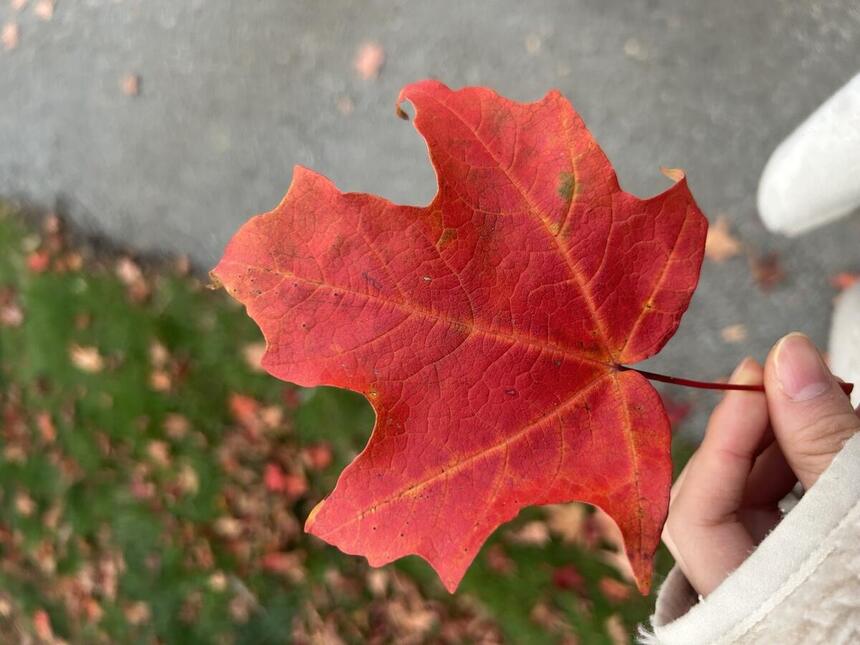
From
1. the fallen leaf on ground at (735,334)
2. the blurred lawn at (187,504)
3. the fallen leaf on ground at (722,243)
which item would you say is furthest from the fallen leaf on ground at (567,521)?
the fallen leaf on ground at (722,243)

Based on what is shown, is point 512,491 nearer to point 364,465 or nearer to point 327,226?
point 364,465

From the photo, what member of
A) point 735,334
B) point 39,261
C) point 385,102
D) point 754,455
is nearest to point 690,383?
point 754,455

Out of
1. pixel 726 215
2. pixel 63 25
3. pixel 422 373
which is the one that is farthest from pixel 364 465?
pixel 63 25

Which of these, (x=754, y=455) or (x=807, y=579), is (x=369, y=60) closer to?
(x=754, y=455)

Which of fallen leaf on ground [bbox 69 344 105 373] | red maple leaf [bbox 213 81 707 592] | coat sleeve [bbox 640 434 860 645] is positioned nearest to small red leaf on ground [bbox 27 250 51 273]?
fallen leaf on ground [bbox 69 344 105 373]

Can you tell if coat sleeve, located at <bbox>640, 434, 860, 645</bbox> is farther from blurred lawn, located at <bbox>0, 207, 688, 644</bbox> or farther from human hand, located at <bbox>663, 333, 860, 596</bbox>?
blurred lawn, located at <bbox>0, 207, 688, 644</bbox>

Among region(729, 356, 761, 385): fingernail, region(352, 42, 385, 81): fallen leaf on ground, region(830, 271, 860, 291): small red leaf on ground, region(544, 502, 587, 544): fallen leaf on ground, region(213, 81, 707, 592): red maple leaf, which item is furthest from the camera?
region(352, 42, 385, 81): fallen leaf on ground
